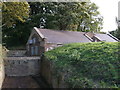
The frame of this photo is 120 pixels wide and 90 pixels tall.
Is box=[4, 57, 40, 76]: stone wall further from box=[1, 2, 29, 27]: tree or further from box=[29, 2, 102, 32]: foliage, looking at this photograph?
box=[29, 2, 102, 32]: foliage

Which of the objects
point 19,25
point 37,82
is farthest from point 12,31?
point 37,82

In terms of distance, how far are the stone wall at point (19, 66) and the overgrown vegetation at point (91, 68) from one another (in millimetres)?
5063

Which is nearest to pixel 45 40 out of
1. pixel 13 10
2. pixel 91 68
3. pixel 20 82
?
pixel 13 10

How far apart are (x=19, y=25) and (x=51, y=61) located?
19.9 meters

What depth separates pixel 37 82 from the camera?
52.3 ft

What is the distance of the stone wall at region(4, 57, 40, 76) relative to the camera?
17453mm

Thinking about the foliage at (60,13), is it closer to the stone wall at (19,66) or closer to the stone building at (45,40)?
the stone building at (45,40)

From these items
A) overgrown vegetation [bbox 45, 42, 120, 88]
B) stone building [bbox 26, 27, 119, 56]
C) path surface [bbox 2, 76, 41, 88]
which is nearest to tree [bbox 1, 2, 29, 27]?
stone building [bbox 26, 27, 119, 56]

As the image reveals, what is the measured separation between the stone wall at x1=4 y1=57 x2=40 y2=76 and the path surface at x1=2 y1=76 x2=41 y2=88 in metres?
Result: 0.92

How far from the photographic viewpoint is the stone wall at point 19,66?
57.3 ft

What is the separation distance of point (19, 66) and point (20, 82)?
95.9 inches

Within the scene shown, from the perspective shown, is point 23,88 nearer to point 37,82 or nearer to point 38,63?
point 37,82

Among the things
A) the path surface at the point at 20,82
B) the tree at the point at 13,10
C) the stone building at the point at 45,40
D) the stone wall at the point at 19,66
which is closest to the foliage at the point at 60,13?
the stone building at the point at 45,40

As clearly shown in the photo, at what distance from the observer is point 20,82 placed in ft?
51.8
